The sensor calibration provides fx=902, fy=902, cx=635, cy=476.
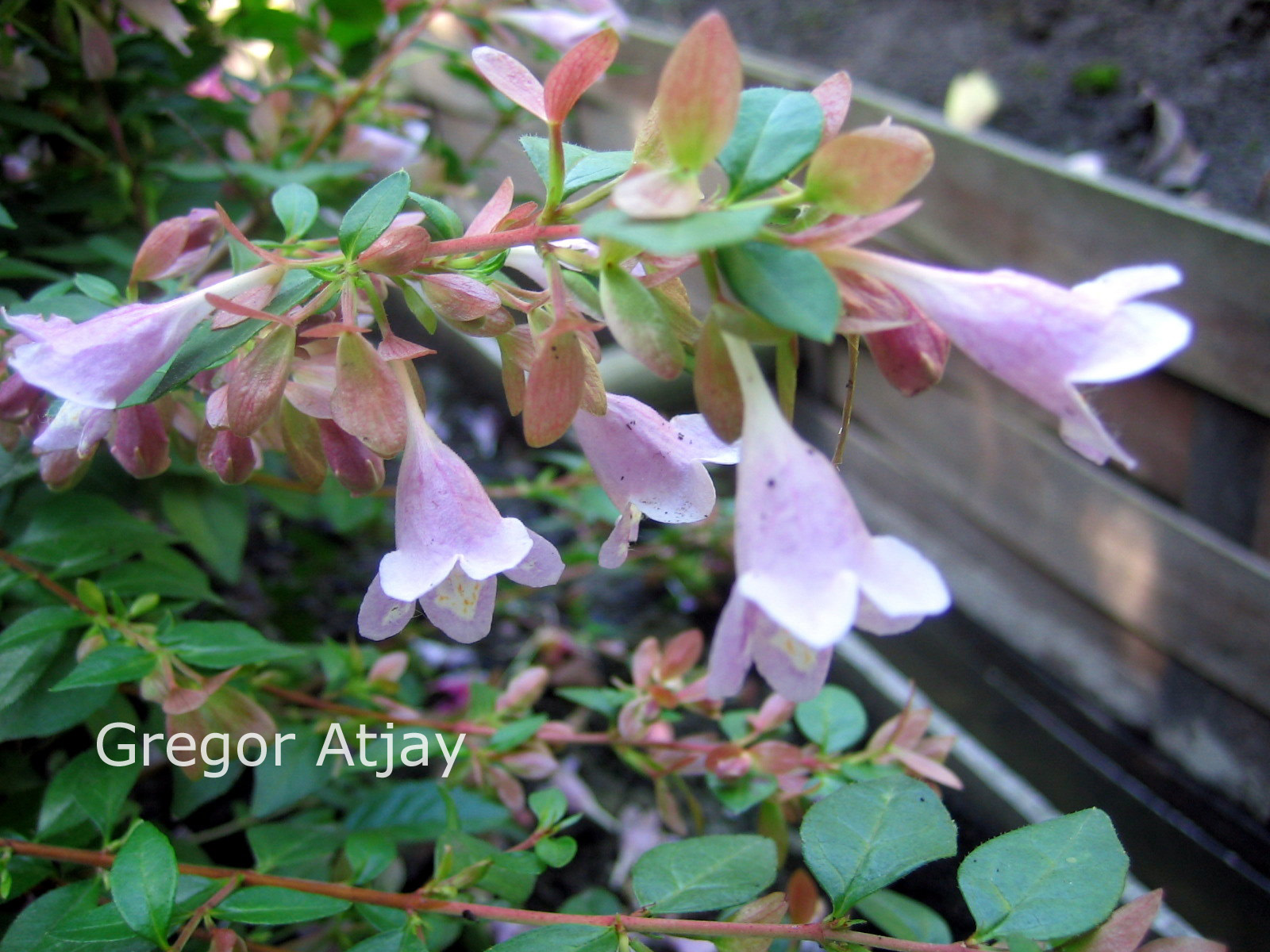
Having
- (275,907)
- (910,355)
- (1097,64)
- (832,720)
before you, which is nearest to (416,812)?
(275,907)

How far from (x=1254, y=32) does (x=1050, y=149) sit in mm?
306

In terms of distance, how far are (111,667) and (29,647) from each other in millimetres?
94

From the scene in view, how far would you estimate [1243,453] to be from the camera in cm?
104

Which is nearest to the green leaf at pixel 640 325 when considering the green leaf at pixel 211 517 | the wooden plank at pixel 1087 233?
the green leaf at pixel 211 517

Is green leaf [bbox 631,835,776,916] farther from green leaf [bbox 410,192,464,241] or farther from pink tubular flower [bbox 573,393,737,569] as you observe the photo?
green leaf [bbox 410,192,464,241]

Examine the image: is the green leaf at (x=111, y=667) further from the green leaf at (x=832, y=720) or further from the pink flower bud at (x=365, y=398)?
the green leaf at (x=832, y=720)

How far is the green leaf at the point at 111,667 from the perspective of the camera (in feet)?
1.61

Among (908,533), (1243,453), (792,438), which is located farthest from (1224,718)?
(792,438)

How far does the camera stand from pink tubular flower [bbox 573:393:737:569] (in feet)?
1.55

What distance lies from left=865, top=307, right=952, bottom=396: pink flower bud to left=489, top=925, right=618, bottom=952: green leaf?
0.31 meters

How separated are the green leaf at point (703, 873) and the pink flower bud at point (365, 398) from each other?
0.28 metres

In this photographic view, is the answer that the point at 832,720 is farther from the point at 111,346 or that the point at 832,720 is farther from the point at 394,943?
the point at 111,346

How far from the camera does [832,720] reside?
28.0 inches

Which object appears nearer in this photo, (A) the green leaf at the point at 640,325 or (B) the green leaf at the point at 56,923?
(A) the green leaf at the point at 640,325
